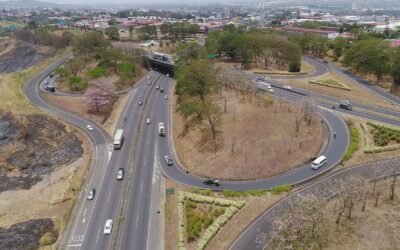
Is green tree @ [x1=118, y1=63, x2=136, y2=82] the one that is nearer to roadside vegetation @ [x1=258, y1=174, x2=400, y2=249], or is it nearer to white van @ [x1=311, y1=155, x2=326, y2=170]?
white van @ [x1=311, y1=155, x2=326, y2=170]

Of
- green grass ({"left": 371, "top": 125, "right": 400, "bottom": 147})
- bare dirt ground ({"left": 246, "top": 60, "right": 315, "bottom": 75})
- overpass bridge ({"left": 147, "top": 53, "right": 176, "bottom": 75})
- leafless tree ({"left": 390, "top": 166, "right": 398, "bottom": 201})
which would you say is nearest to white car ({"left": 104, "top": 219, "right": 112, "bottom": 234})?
leafless tree ({"left": 390, "top": 166, "right": 398, "bottom": 201})

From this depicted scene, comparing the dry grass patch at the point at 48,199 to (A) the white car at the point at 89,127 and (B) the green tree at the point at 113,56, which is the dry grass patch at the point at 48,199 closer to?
(A) the white car at the point at 89,127

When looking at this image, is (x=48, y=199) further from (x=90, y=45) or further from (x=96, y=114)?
(x=90, y=45)

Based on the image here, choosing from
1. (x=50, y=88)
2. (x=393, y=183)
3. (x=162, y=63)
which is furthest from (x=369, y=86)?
(x=50, y=88)

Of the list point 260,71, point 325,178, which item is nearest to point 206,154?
point 325,178

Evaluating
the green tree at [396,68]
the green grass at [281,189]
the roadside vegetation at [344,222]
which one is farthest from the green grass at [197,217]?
the green tree at [396,68]

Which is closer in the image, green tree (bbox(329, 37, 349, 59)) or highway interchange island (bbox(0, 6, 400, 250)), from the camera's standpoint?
highway interchange island (bbox(0, 6, 400, 250))
